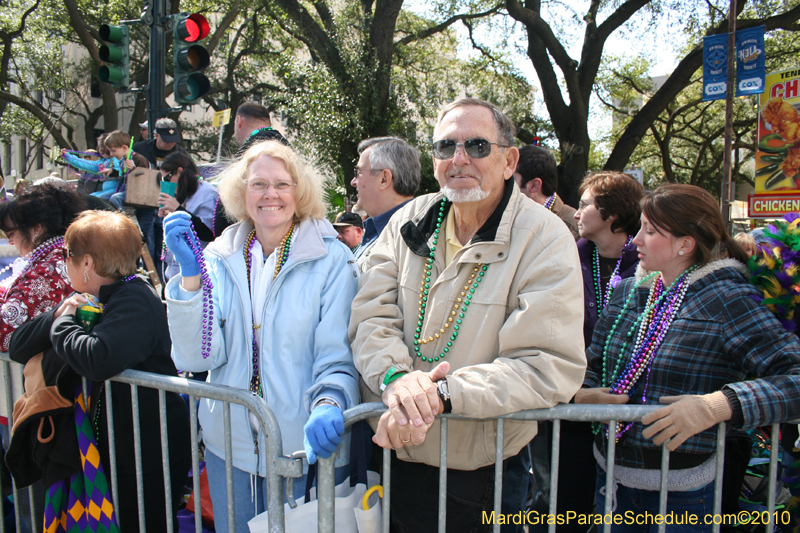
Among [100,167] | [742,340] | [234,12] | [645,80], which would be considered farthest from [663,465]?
[645,80]

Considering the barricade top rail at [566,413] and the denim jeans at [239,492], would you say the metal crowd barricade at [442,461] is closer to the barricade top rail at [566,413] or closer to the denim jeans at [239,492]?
the barricade top rail at [566,413]

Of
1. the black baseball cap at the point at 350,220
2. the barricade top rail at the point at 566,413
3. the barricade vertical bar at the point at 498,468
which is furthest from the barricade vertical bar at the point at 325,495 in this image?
the black baseball cap at the point at 350,220

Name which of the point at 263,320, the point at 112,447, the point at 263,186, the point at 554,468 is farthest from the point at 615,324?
the point at 112,447

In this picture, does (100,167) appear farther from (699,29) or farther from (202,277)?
(699,29)

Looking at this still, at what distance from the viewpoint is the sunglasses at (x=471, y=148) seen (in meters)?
1.92

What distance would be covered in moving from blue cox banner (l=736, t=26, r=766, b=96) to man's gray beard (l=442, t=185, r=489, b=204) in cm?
1030

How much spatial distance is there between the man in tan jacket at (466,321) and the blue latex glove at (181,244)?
0.64m

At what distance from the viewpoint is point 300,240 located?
88.6 inches

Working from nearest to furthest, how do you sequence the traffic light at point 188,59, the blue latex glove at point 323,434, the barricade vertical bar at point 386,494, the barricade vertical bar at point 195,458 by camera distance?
the blue latex glove at point 323,434 → the barricade vertical bar at point 386,494 → the barricade vertical bar at point 195,458 → the traffic light at point 188,59

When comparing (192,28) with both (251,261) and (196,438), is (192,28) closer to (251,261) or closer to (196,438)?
(251,261)

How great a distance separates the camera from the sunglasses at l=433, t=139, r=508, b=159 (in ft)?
6.31

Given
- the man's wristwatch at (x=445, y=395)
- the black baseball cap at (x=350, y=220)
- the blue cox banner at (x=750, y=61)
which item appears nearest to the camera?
the man's wristwatch at (x=445, y=395)

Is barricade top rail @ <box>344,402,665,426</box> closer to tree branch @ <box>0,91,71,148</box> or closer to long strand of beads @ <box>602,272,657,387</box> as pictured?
long strand of beads @ <box>602,272,657,387</box>

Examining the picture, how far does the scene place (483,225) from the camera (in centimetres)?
190
